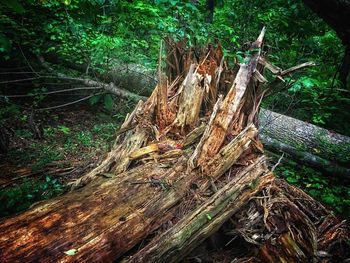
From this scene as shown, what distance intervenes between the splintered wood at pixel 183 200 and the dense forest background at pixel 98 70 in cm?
111

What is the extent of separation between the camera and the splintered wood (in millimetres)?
1941

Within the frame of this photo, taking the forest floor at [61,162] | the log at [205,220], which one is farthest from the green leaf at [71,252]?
the forest floor at [61,162]

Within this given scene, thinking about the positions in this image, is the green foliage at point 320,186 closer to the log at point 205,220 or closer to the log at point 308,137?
the log at point 308,137

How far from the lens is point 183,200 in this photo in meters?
2.45

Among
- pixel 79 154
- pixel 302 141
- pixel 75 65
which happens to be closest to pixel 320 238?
pixel 302 141

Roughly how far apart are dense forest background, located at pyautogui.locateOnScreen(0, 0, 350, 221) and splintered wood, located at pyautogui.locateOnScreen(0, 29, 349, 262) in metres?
1.11

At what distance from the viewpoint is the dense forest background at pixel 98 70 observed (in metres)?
4.34

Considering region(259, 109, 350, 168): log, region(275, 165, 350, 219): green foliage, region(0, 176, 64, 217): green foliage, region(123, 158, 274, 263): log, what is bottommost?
region(275, 165, 350, 219): green foliage

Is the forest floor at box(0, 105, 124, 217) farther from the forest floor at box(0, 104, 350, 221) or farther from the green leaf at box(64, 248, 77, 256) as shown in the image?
the green leaf at box(64, 248, 77, 256)

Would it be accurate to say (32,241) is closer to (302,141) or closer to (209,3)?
(302,141)

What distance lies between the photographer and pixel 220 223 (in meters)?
2.31

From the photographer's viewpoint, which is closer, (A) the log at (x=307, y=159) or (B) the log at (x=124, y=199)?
(B) the log at (x=124, y=199)

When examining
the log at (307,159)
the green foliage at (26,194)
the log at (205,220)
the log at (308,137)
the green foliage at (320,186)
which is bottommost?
the green foliage at (320,186)

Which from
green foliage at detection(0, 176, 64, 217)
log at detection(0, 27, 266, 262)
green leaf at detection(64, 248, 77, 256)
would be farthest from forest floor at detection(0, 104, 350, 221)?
green leaf at detection(64, 248, 77, 256)
